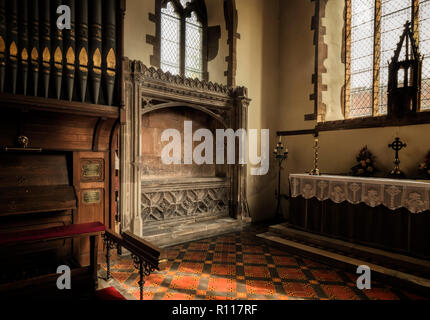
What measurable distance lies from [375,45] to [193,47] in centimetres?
385

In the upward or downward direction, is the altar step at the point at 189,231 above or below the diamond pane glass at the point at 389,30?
below

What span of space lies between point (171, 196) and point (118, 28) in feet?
9.82

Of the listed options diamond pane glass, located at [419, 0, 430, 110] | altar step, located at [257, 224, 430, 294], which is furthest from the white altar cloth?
diamond pane glass, located at [419, 0, 430, 110]

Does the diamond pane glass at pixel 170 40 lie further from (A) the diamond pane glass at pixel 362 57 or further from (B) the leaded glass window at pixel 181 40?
(A) the diamond pane glass at pixel 362 57

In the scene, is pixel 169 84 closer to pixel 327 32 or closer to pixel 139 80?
pixel 139 80

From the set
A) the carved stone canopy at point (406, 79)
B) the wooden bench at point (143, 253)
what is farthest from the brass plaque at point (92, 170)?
the carved stone canopy at point (406, 79)

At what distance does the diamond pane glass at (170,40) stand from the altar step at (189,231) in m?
3.14

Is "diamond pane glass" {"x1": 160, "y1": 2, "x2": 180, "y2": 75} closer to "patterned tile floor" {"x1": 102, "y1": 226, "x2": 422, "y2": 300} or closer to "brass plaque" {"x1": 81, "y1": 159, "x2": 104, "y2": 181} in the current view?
"brass plaque" {"x1": 81, "y1": 159, "x2": 104, "y2": 181}

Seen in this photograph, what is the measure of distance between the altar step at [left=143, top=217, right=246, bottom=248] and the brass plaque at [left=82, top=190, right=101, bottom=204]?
1.04m

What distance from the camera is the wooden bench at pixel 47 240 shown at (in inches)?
95.3

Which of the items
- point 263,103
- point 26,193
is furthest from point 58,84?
point 263,103

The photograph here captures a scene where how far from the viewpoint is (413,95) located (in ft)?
14.6

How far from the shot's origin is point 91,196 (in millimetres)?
3557

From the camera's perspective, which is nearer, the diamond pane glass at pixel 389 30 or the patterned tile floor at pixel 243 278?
the patterned tile floor at pixel 243 278
